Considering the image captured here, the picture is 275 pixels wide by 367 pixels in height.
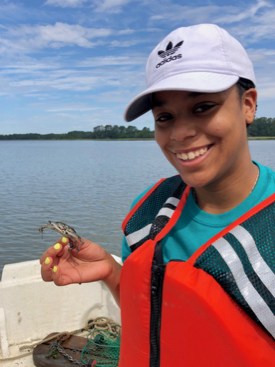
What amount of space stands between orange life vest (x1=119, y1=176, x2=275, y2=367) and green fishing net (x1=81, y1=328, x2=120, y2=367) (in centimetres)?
230

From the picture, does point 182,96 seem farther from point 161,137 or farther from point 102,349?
point 102,349

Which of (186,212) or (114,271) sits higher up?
(186,212)

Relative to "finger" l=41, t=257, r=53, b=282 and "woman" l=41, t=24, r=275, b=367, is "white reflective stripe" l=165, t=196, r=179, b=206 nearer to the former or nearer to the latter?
"woman" l=41, t=24, r=275, b=367

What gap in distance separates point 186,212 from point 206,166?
0.37 m

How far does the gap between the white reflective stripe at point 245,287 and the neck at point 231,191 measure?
221 millimetres

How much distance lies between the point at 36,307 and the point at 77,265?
258 cm

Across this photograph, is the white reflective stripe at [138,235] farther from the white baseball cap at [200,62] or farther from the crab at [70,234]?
the white baseball cap at [200,62]

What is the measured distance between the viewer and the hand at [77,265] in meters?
2.08

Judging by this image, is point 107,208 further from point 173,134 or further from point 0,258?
point 173,134

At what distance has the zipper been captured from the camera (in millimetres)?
1804

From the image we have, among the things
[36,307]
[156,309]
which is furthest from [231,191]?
[36,307]

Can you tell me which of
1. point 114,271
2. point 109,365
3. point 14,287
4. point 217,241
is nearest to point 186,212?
point 217,241

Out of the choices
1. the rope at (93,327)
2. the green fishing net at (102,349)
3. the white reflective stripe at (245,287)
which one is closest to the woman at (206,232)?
the white reflective stripe at (245,287)

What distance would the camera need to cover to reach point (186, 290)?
66.2 inches
